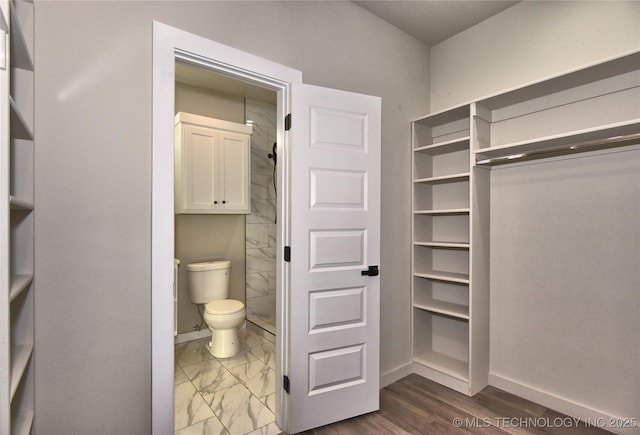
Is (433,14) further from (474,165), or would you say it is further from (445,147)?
(474,165)

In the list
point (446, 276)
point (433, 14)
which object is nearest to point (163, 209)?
point (446, 276)

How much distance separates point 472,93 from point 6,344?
321 centimetres

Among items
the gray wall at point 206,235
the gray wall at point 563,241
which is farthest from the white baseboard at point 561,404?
the gray wall at point 206,235

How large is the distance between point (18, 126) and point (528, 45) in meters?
3.12

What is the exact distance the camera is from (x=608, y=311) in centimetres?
202

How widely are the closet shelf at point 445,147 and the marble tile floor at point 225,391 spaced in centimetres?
236

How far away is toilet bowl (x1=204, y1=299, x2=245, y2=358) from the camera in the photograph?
294 cm

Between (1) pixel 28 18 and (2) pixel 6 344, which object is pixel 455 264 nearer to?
(2) pixel 6 344

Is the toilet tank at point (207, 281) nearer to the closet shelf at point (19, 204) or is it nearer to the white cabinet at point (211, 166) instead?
the white cabinet at point (211, 166)

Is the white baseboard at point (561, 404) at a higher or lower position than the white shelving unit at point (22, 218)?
lower

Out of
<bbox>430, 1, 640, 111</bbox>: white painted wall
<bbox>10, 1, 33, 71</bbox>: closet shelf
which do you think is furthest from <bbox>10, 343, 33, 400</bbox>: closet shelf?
<bbox>430, 1, 640, 111</bbox>: white painted wall

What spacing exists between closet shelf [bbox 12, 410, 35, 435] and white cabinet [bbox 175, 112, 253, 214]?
209 centimetres

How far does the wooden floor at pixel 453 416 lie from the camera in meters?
2.01

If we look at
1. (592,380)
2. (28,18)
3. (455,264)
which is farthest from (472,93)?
(28,18)
